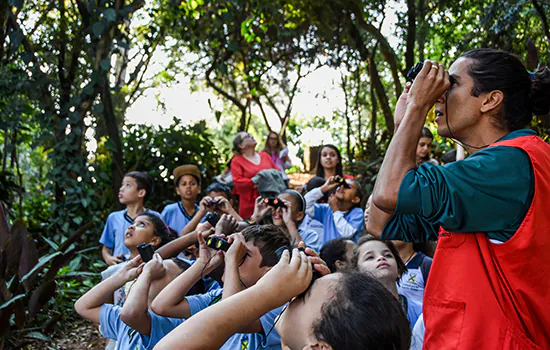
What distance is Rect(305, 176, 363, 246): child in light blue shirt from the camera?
4766mm

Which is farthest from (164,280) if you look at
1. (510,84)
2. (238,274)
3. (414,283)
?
(510,84)

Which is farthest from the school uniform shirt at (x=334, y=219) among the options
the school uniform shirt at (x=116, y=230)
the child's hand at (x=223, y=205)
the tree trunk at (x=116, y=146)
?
the tree trunk at (x=116, y=146)

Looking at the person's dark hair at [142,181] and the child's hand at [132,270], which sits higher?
the person's dark hair at [142,181]

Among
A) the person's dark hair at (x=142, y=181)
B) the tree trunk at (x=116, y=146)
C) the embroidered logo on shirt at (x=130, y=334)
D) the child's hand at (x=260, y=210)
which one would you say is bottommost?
the embroidered logo on shirt at (x=130, y=334)

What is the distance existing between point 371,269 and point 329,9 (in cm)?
817

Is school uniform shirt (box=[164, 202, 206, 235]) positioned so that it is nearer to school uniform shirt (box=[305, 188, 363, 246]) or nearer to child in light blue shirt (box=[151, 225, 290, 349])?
school uniform shirt (box=[305, 188, 363, 246])

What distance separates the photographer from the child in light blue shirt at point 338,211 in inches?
188

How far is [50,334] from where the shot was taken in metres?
4.73

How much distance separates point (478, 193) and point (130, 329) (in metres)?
1.97

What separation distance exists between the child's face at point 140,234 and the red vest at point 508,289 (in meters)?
2.61

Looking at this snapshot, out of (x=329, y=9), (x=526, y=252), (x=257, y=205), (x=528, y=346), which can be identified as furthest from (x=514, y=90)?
(x=329, y=9)

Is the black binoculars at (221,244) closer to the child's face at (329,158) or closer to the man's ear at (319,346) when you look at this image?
the man's ear at (319,346)

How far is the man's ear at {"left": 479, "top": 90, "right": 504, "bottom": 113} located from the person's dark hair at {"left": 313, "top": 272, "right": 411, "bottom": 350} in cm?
67

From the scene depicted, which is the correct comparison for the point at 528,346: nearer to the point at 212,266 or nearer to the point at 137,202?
the point at 212,266
